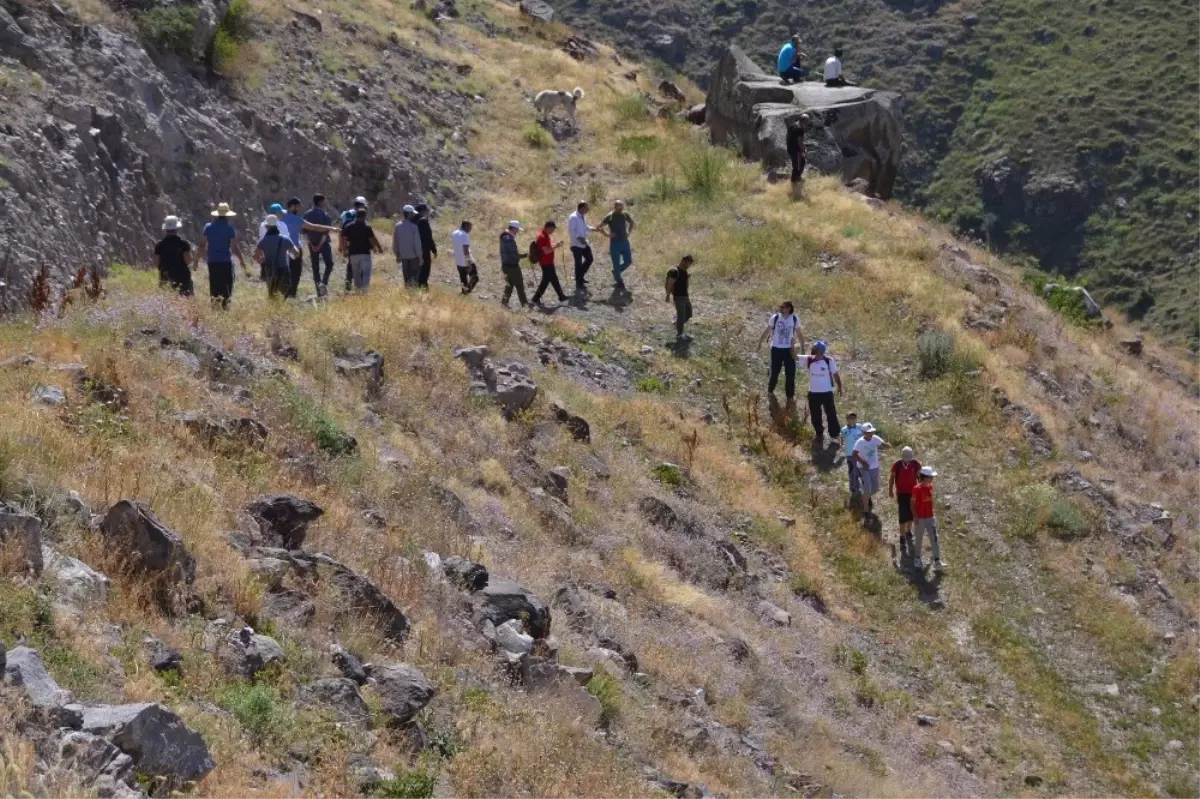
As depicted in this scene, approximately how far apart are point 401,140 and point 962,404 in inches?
539

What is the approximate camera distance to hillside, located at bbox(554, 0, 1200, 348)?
151ft

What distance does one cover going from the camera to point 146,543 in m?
6.53

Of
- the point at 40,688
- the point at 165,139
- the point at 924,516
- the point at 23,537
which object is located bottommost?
the point at 924,516

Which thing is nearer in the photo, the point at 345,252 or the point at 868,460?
the point at 868,460

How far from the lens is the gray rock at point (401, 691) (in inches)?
249

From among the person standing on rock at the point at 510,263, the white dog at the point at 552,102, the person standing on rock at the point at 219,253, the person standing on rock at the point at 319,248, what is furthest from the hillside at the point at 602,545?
the white dog at the point at 552,102

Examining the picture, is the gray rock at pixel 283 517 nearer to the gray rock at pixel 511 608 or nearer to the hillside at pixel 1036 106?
the gray rock at pixel 511 608

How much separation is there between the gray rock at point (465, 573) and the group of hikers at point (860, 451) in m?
6.66

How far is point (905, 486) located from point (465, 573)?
6.96m

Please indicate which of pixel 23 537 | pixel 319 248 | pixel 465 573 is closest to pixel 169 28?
pixel 319 248

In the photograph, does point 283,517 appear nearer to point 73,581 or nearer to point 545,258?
point 73,581

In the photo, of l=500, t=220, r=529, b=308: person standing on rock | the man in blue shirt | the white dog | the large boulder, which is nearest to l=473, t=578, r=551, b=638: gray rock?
the large boulder

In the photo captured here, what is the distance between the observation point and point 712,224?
23750mm

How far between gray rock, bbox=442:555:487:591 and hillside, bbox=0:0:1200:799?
0.08ft
